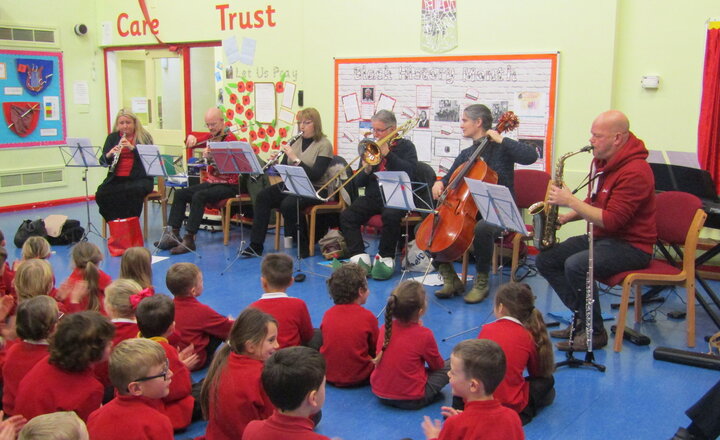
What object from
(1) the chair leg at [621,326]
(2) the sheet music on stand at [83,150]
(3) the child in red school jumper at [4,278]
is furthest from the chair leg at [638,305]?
(2) the sheet music on stand at [83,150]

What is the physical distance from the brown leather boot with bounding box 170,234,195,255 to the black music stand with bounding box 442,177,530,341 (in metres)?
3.29

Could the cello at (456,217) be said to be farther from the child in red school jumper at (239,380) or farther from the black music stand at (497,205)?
the child in red school jumper at (239,380)

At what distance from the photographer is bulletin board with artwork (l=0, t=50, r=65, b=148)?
8.70 meters

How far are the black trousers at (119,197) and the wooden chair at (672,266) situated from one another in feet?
15.8

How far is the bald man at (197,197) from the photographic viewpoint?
275 inches

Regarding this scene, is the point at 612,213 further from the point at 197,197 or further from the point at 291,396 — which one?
the point at 197,197

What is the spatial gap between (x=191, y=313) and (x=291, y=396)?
1.68 m

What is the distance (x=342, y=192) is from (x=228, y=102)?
2581mm

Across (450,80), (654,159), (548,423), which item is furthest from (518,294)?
(450,80)

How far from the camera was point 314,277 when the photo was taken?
599 centimetres

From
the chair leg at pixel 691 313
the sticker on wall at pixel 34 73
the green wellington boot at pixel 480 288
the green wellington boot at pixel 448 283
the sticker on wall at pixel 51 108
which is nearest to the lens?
the chair leg at pixel 691 313

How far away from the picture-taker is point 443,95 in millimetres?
6848

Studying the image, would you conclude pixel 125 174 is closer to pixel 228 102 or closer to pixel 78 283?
pixel 228 102

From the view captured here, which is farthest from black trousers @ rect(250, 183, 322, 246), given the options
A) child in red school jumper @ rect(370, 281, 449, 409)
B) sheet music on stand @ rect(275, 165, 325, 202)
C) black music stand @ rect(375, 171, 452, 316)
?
child in red school jumper @ rect(370, 281, 449, 409)
